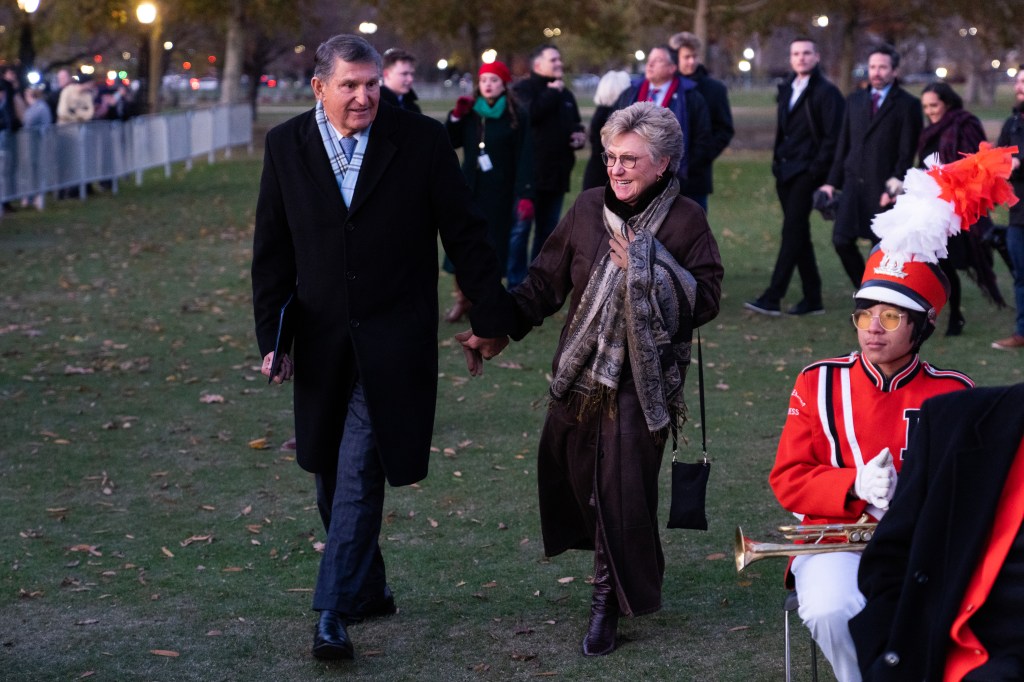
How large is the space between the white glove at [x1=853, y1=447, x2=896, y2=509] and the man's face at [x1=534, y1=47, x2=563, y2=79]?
8.46 meters

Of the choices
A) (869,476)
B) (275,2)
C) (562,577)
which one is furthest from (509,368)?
(275,2)

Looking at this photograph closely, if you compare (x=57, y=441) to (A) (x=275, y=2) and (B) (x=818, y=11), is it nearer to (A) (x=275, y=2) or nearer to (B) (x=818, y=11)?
(A) (x=275, y=2)

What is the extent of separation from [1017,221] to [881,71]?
1.55m

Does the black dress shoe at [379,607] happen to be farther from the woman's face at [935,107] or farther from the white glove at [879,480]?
the woman's face at [935,107]

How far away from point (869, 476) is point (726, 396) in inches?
201

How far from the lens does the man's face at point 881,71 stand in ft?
35.6

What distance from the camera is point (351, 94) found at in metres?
4.90

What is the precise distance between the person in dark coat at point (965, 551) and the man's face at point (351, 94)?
89.1 inches

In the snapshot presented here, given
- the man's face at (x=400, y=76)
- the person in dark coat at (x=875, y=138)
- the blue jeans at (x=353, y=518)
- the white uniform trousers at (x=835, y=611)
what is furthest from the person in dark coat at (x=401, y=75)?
the white uniform trousers at (x=835, y=611)

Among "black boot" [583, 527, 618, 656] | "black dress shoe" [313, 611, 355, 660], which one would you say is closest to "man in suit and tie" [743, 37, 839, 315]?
"black boot" [583, 527, 618, 656]

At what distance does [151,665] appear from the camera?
16.5ft

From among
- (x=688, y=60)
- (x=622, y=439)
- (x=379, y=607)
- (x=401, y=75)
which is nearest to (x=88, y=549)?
(x=379, y=607)

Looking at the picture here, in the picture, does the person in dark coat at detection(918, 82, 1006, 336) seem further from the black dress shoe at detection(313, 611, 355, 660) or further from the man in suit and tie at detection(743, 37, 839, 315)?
the black dress shoe at detection(313, 611, 355, 660)

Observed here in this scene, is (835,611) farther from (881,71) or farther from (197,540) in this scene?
(881,71)
